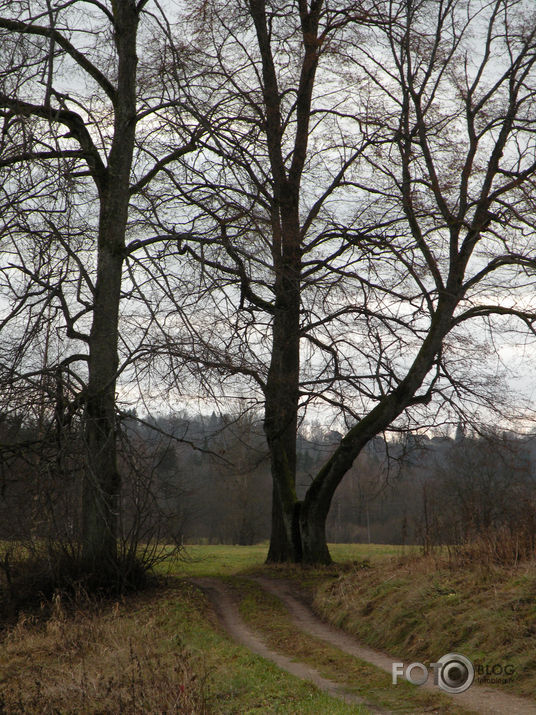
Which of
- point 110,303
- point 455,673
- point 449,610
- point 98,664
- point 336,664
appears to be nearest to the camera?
point 455,673

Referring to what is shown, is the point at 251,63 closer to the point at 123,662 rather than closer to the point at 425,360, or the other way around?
the point at 425,360

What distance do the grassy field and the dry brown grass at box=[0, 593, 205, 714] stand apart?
0.02 m

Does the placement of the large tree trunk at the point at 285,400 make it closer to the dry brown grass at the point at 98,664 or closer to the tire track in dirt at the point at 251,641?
the tire track in dirt at the point at 251,641

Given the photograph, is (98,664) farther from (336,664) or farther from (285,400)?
(285,400)

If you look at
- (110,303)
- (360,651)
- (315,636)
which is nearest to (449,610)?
(360,651)

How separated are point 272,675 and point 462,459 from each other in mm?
28131

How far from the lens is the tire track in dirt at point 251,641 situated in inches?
237

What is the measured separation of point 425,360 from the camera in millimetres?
13250

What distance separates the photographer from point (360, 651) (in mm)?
7832

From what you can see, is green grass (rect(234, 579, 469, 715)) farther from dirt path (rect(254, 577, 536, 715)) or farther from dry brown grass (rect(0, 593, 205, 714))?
dry brown grass (rect(0, 593, 205, 714))

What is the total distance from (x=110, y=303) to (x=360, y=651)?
672 centimetres

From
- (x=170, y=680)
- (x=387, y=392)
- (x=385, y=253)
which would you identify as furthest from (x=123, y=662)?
(x=385, y=253)

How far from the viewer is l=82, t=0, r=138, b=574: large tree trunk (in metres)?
10.4

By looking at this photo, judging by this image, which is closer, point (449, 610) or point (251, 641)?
point (449, 610)
